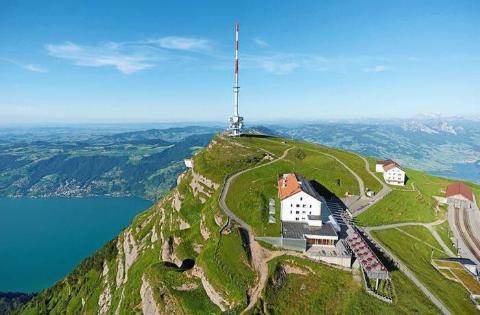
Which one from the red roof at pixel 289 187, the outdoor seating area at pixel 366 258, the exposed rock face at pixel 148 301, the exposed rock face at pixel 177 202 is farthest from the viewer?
the exposed rock face at pixel 177 202

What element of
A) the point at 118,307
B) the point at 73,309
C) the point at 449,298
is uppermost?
the point at 449,298

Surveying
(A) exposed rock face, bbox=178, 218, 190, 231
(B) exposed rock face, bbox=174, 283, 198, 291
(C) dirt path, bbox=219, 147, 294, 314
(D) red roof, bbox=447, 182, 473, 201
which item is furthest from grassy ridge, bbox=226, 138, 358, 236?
(D) red roof, bbox=447, 182, 473, 201

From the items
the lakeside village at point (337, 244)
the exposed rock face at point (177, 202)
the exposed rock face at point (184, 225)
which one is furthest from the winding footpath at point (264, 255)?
the exposed rock face at point (177, 202)

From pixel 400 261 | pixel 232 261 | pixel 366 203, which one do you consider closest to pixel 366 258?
pixel 400 261

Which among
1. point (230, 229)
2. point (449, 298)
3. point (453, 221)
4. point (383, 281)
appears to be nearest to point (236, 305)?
point (230, 229)

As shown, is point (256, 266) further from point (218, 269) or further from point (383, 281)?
point (383, 281)

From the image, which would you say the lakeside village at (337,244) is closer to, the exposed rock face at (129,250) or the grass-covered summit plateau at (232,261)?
the grass-covered summit plateau at (232,261)
